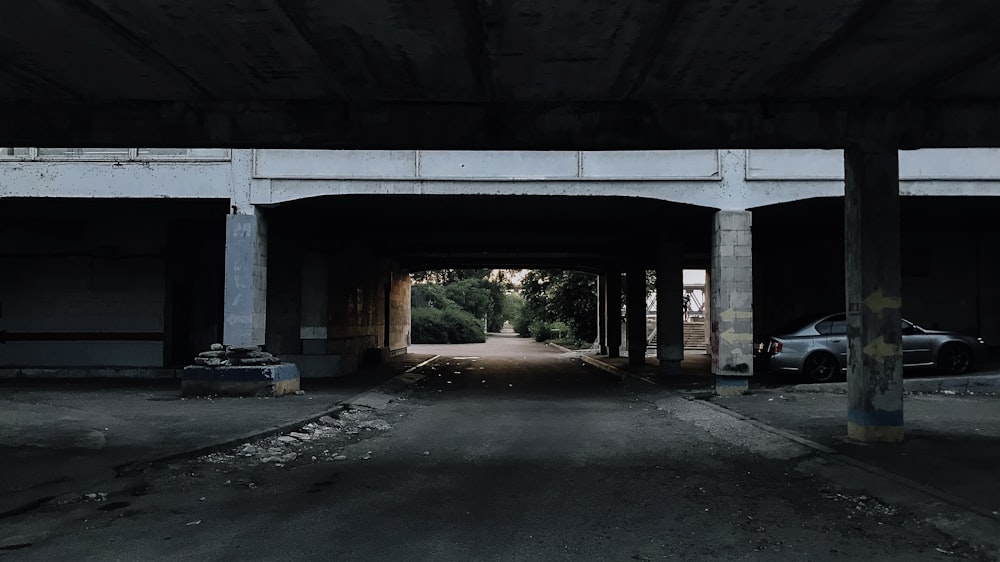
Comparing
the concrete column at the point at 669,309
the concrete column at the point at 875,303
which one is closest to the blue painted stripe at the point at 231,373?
the concrete column at the point at 875,303

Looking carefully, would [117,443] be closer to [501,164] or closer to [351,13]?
[351,13]

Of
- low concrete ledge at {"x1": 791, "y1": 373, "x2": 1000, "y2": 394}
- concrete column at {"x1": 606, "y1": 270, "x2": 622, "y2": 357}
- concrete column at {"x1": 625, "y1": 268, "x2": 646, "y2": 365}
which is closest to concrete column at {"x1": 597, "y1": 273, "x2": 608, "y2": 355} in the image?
concrete column at {"x1": 606, "y1": 270, "x2": 622, "y2": 357}

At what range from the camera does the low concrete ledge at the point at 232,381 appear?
14953 millimetres

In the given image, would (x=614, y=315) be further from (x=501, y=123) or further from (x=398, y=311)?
(x=501, y=123)

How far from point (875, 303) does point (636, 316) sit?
16880 mm

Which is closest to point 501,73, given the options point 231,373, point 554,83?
point 554,83

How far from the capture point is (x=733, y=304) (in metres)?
15.9

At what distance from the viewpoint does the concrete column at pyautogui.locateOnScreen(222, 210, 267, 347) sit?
15.4 metres

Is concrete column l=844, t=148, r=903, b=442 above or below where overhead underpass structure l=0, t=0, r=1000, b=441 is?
below

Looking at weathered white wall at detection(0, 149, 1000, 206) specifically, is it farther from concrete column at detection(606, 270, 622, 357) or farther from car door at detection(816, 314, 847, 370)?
concrete column at detection(606, 270, 622, 357)

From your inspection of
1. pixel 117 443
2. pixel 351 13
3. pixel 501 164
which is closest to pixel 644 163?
pixel 501 164

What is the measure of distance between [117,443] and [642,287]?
67.2 ft

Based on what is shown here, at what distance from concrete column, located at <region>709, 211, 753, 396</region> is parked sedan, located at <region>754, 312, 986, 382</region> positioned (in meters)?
2.32

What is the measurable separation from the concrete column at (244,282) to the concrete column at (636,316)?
14.2m
